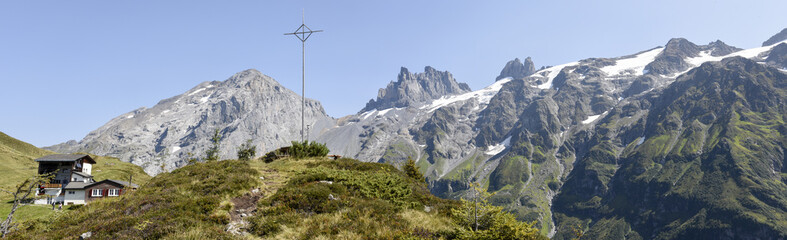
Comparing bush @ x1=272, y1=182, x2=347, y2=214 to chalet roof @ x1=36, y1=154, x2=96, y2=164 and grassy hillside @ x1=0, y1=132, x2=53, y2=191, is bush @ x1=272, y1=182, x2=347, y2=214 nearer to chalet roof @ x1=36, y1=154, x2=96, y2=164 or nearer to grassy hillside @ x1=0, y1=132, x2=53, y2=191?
grassy hillside @ x1=0, y1=132, x2=53, y2=191

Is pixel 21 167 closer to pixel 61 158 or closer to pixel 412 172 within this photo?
pixel 61 158

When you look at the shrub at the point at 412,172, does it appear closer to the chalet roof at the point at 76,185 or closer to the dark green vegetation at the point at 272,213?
the dark green vegetation at the point at 272,213

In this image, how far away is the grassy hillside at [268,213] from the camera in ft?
59.3

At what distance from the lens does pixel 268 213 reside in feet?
69.5

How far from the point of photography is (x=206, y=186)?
26594 mm

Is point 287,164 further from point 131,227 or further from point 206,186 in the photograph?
point 131,227

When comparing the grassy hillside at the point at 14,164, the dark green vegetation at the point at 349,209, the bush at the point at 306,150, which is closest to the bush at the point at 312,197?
the dark green vegetation at the point at 349,209

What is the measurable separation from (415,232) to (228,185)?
48.8ft

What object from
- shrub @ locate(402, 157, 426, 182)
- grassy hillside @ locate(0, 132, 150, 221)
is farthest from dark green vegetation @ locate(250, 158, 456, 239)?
grassy hillside @ locate(0, 132, 150, 221)

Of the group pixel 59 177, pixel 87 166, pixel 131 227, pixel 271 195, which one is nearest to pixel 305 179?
pixel 271 195

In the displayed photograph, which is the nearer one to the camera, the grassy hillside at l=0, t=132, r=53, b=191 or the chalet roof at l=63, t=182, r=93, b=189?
the chalet roof at l=63, t=182, r=93, b=189

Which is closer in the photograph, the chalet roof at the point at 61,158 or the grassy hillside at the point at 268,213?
the grassy hillside at the point at 268,213

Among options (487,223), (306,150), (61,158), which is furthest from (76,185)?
(487,223)

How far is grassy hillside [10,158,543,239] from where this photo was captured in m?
18.1
